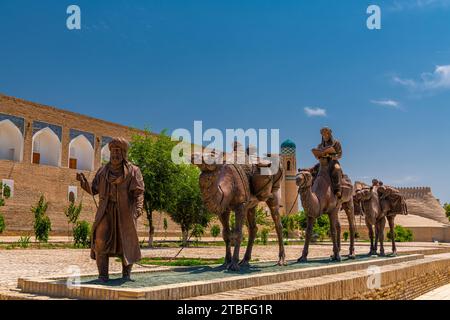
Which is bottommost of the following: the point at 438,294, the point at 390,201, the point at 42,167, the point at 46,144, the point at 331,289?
the point at 438,294

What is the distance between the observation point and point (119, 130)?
33.6 m

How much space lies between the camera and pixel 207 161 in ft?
21.3

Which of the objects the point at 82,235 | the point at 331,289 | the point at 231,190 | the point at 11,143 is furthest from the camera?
the point at 11,143

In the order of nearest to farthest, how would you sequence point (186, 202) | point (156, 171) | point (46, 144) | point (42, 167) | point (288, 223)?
point (156, 171) < point (186, 202) < point (42, 167) < point (46, 144) < point (288, 223)

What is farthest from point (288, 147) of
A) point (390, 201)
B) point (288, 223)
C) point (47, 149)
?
point (390, 201)

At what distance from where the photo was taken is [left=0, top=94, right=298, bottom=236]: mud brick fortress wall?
86.8ft

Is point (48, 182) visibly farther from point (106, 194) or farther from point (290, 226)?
point (106, 194)

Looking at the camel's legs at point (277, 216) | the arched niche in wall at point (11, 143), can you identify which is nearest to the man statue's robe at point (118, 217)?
the camel's legs at point (277, 216)

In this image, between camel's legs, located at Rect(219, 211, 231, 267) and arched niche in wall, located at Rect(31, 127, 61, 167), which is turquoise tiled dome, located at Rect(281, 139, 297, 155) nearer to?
arched niche in wall, located at Rect(31, 127, 61, 167)

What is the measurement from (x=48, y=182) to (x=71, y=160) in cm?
309

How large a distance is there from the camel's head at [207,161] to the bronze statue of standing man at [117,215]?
154 cm

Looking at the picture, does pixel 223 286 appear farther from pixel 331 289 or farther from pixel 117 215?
pixel 331 289

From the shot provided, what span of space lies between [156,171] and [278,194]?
1419cm

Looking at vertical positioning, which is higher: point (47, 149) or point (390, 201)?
point (47, 149)
